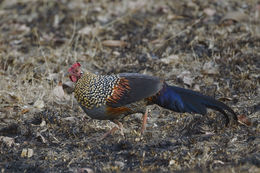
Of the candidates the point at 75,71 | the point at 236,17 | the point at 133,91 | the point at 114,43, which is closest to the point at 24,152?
the point at 75,71

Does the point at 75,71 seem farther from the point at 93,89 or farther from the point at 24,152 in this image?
the point at 24,152

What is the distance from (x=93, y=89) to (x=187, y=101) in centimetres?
106

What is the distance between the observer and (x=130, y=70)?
7539 mm

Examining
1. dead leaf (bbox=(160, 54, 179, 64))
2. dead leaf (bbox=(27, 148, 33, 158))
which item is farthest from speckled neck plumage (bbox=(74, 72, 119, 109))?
dead leaf (bbox=(160, 54, 179, 64))

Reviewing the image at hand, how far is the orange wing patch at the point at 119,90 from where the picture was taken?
545 cm

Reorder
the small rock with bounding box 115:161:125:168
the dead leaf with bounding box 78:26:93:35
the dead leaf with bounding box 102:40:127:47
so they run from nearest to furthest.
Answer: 1. the small rock with bounding box 115:161:125:168
2. the dead leaf with bounding box 102:40:127:47
3. the dead leaf with bounding box 78:26:93:35

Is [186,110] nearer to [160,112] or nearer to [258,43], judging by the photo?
[160,112]

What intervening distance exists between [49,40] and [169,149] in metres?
4.29

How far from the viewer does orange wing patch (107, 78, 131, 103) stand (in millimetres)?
5445

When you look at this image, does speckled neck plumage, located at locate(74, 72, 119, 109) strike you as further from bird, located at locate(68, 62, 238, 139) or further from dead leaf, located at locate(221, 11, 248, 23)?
dead leaf, located at locate(221, 11, 248, 23)

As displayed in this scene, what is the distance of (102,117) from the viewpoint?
216 inches

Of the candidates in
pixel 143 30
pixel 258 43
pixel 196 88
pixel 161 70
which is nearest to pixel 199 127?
pixel 196 88

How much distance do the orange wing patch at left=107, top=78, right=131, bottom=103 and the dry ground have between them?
1.47ft

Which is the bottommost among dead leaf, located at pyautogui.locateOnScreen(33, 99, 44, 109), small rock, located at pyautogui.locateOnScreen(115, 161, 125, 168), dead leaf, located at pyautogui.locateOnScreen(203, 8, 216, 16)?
dead leaf, located at pyautogui.locateOnScreen(33, 99, 44, 109)
